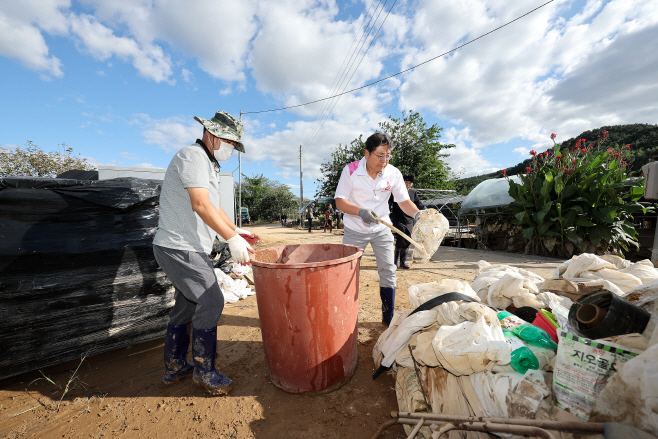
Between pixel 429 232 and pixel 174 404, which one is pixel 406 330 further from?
pixel 174 404

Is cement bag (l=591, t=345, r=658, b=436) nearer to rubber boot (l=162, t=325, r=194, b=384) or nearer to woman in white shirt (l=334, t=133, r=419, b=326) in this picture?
woman in white shirt (l=334, t=133, r=419, b=326)

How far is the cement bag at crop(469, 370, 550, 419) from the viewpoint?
121 centimetres

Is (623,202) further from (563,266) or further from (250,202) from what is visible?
(250,202)

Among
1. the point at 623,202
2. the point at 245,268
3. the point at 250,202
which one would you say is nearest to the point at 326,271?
the point at 245,268

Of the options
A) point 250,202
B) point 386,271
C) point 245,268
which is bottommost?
point 245,268

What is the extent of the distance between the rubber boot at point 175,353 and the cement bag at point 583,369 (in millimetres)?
2240

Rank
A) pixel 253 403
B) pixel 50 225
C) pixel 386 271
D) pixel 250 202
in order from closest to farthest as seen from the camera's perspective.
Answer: pixel 253 403
pixel 50 225
pixel 386 271
pixel 250 202

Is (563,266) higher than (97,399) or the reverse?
higher

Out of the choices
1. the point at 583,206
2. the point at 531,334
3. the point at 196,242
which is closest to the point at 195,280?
the point at 196,242

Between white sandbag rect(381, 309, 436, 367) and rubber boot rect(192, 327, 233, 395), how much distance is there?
112 cm

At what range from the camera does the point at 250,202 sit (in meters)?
35.7

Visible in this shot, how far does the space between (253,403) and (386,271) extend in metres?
1.47

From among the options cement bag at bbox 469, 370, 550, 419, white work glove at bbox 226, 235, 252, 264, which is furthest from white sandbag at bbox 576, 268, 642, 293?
white work glove at bbox 226, 235, 252, 264

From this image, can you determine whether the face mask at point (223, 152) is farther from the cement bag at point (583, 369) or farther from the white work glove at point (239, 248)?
the cement bag at point (583, 369)
